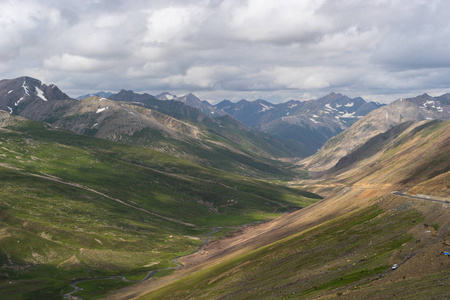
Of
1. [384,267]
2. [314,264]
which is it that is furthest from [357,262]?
[314,264]

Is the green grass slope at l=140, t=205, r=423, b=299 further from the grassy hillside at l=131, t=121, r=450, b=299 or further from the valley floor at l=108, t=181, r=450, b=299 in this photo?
the valley floor at l=108, t=181, r=450, b=299

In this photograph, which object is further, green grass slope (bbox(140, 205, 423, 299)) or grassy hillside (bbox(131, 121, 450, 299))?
green grass slope (bbox(140, 205, 423, 299))

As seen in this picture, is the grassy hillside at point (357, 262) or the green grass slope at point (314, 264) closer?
the grassy hillside at point (357, 262)

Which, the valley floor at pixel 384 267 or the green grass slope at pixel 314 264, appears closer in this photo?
the valley floor at pixel 384 267

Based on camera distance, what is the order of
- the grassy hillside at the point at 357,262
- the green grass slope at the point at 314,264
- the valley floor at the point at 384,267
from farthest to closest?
the green grass slope at the point at 314,264 < the grassy hillside at the point at 357,262 < the valley floor at the point at 384,267

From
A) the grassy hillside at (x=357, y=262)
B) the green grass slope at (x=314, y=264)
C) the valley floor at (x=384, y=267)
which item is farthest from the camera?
the green grass slope at (x=314, y=264)

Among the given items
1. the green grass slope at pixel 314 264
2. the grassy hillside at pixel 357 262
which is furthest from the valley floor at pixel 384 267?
the green grass slope at pixel 314 264

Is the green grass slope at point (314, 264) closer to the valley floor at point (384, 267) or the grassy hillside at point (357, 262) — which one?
the grassy hillside at point (357, 262)

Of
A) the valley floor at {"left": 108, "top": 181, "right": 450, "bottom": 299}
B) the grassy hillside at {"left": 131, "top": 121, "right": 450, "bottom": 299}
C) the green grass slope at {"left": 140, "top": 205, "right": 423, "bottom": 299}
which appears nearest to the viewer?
the valley floor at {"left": 108, "top": 181, "right": 450, "bottom": 299}

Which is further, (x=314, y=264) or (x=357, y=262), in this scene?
(x=314, y=264)

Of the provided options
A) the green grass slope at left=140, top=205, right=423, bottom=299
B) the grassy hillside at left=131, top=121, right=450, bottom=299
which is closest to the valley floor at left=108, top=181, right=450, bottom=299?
the grassy hillside at left=131, top=121, right=450, bottom=299

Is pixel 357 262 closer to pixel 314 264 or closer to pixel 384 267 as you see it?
pixel 384 267

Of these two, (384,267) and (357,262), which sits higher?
(384,267)

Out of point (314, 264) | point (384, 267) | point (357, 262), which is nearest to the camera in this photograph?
point (384, 267)
